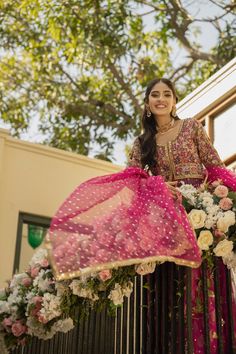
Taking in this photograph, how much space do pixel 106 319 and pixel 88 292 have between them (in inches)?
22.2

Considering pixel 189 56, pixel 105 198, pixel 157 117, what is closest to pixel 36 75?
pixel 189 56

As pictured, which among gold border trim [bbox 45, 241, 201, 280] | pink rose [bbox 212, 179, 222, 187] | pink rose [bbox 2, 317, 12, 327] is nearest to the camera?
gold border trim [bbox 45, 241, 201, 280]

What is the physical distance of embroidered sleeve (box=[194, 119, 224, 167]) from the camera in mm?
3143

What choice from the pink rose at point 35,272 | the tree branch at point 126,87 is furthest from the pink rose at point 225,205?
the tree branch at point 126,87

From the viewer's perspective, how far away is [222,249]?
269 cm

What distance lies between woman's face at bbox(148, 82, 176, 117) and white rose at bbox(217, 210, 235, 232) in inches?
33.3

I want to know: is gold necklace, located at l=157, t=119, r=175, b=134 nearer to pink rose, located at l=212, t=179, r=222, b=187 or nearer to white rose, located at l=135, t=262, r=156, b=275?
pink rose, located at l=212, t=179, r=222, b=187

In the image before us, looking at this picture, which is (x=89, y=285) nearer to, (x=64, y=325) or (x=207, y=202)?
(x=64, y=325)

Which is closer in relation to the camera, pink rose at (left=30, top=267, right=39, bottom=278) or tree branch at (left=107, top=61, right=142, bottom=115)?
pink rose at (left=30, top=267, right=39, bottom=278)

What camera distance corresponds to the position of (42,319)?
9.77 ft

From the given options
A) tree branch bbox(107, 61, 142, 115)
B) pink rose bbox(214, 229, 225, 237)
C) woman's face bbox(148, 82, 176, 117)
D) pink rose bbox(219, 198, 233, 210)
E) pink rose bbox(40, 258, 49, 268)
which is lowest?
pink rose bbox(40, 258, 49, 268)

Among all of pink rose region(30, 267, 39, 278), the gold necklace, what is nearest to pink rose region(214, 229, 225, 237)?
the gold necklace

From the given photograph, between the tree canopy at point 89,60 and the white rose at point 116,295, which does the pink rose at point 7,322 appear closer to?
the white rose at point 116,295

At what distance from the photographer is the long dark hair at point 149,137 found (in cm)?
321
